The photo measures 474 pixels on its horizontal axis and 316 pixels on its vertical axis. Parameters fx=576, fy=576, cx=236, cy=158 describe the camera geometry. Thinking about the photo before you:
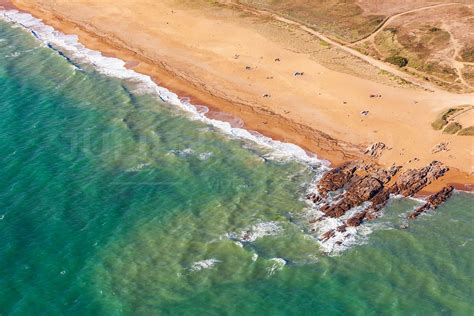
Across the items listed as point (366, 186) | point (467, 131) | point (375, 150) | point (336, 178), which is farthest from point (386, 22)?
point (366, 186)

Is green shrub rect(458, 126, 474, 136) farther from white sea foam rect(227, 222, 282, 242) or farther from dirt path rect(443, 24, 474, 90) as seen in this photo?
white sea foam rect(227, 222, 282, 242)

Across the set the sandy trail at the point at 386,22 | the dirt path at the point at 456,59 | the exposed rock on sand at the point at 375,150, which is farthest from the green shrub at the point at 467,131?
the sandy trail at the point at 386,22

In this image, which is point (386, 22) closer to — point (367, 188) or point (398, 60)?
point (398, 60)

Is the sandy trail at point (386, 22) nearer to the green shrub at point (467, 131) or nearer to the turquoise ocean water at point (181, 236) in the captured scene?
the green shrub at point (467, 131)

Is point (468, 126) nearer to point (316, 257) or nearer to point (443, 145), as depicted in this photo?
point (443, 145)

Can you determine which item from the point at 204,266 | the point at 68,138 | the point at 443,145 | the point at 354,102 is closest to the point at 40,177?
the point at 68,138
